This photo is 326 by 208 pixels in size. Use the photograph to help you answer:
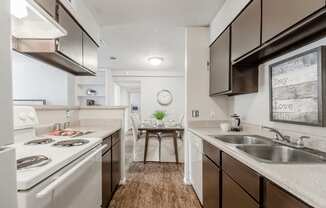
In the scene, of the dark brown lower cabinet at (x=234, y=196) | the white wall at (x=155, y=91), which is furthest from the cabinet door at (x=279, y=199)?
the white wall at (x=155, y=91)

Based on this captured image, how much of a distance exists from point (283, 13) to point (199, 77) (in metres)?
1.83

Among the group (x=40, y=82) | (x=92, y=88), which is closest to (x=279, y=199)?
(x=40, y=82)

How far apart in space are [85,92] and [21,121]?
20.8 feet

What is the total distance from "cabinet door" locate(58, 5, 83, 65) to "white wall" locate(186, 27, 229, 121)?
1568 mm

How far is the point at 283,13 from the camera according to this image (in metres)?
A: 1.28

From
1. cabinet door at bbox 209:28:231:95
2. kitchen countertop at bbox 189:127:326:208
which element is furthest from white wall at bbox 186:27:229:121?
kitchen countertop at bbox 189:127:326:208

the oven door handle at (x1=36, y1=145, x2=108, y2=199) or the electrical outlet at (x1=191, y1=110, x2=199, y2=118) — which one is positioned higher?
the electrical outlet at (x1=191, y1=110, x2=199, y2=118)

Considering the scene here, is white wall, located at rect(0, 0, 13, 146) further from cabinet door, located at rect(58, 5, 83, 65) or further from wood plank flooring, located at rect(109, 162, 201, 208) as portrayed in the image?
wood plank flooring, located at rect(109, 162, 201, 208)

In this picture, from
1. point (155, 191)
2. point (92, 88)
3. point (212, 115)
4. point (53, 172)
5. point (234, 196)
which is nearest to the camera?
point (53, 172)

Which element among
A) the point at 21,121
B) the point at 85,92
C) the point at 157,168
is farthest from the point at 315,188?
the point at 85,92

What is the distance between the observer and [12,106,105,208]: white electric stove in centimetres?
83

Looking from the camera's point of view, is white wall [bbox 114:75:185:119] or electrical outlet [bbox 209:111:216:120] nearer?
electrical outlet [bbox 209:111:216:120]

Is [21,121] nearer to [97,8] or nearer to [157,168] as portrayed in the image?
[97,8]

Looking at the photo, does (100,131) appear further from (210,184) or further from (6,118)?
(6,118)
